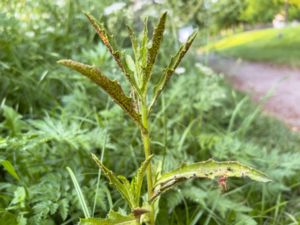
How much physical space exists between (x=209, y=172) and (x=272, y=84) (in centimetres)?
774

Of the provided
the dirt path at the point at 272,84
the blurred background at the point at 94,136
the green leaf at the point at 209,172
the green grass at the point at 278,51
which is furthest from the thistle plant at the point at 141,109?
the green grass at the point at 278,51

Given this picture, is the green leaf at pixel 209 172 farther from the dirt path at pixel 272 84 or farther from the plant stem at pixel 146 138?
the dirt path at pixel 272 84

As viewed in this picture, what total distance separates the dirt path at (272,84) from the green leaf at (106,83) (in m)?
2.39

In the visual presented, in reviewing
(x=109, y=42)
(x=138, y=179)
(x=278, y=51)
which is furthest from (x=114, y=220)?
(x=278, y=51)

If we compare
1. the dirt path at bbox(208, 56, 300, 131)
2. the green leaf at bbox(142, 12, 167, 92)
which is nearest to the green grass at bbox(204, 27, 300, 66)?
the dirt path at bbox(208, 56, 300, 131)

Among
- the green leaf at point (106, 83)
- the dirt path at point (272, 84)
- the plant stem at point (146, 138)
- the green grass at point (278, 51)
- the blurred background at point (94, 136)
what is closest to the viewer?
the green leaf at point (106, 83)

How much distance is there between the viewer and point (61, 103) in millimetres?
2943

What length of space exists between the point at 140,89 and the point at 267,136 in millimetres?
2656

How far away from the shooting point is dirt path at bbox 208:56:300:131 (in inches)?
219

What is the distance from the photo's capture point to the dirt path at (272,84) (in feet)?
18.2

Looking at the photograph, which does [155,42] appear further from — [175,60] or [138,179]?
[138,179]

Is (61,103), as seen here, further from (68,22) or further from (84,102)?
(68,22)

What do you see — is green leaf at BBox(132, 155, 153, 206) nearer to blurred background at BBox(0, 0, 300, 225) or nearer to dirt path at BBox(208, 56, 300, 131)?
blurred background at BBox(0, 0, 300, 225)

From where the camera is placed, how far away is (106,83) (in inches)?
49.1
